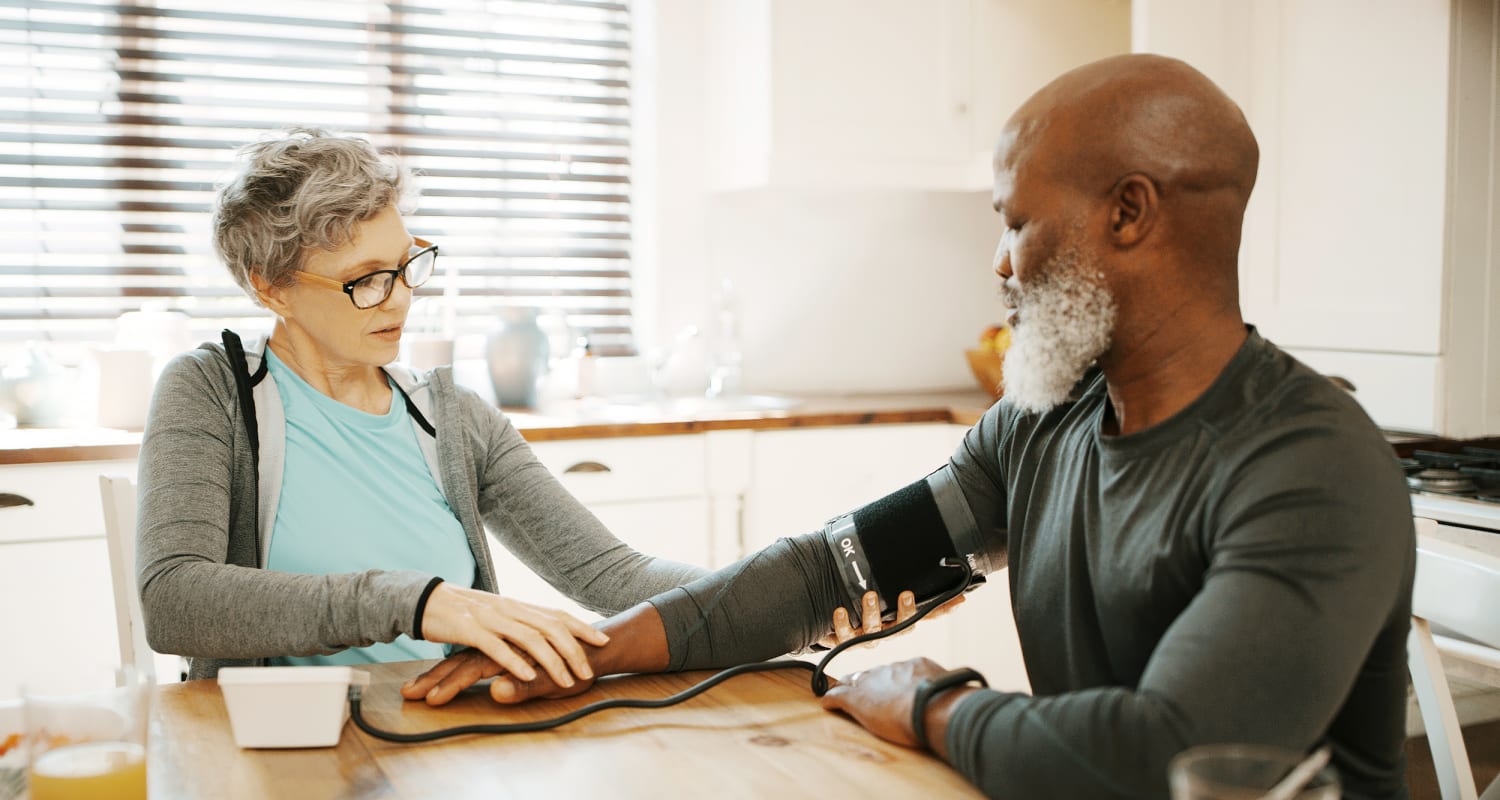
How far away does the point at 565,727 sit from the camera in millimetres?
1141

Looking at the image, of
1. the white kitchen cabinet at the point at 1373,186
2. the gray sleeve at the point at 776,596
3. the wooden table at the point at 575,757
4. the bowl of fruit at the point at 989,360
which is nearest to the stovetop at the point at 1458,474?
the white kitchen cabinet at the point at 1373,186

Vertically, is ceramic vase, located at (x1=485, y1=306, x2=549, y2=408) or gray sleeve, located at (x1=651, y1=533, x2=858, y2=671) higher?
ceramic vase, located at (x1=485, y1=306, x2=549, y2=408)

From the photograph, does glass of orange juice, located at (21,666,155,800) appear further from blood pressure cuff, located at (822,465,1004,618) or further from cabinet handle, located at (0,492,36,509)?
cabinet handle, located at (0,492,36,509)

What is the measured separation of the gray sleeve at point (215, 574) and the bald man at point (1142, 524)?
0.14 metres

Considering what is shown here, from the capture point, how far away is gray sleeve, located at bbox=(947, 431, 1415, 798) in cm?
91

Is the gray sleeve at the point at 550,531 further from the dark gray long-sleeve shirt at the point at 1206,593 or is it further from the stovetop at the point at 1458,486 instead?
the stovetop at the point at 1458,486

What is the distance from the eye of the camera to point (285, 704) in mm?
1063

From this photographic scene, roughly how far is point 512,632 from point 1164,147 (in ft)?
2.41

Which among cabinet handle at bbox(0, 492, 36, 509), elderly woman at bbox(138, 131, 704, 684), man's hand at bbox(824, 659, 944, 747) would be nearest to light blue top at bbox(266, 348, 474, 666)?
elderly woman at bbox(138, 131, 704, 684)

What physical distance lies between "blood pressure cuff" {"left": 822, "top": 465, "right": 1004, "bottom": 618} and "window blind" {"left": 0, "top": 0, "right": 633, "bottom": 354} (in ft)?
6.71

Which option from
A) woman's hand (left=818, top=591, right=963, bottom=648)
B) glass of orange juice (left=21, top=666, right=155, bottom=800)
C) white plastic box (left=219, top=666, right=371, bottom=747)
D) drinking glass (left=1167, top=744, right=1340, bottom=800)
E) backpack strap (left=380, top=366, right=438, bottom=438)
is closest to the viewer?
drinking glass (left=1167, top=744, right=1340, bottom=800)

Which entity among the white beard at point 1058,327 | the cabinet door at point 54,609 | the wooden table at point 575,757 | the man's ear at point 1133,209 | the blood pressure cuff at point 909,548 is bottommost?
the cabinet door at point 54,609

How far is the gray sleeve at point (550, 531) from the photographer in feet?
5.41

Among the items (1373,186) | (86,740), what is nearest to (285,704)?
(86,740)
